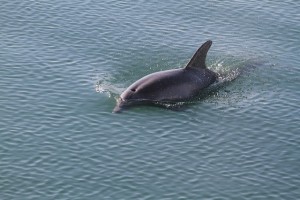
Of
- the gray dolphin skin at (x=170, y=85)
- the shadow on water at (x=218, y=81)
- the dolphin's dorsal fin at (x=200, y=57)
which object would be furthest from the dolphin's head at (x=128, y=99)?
the dolphin's dorsal fin at (x=200, y=57)

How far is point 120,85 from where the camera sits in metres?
50.9

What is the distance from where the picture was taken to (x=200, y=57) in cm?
5056

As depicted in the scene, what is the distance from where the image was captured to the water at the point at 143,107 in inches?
1620

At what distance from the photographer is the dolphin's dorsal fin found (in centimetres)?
5022

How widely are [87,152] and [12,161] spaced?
3.93 m

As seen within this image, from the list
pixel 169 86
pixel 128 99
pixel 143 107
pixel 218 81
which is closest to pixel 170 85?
pixel 169 86

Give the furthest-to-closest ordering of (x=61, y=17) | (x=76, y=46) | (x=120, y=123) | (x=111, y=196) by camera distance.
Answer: (x=61, y=17) < (x=76, y=46) < (x=120, y=123) < (x=111, y=196)

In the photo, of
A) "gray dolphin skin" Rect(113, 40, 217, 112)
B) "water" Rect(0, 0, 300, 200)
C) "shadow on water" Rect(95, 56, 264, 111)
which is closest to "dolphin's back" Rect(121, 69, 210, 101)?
"gray dolphin skin" Rect(113, 40, 217, 112)

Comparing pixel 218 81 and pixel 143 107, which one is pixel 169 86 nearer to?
pixel 143 107

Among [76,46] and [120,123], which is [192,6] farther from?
[120,123]

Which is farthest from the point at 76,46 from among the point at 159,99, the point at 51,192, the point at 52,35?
the point at 51,192

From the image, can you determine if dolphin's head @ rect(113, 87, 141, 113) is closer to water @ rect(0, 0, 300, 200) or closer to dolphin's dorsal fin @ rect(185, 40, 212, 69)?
water @ rect(0, 0, 300, 200)

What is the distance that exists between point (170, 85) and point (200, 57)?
298 cm

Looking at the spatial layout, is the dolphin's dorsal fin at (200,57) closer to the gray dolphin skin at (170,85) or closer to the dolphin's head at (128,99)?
the gray dolphin skin at (170,85)
